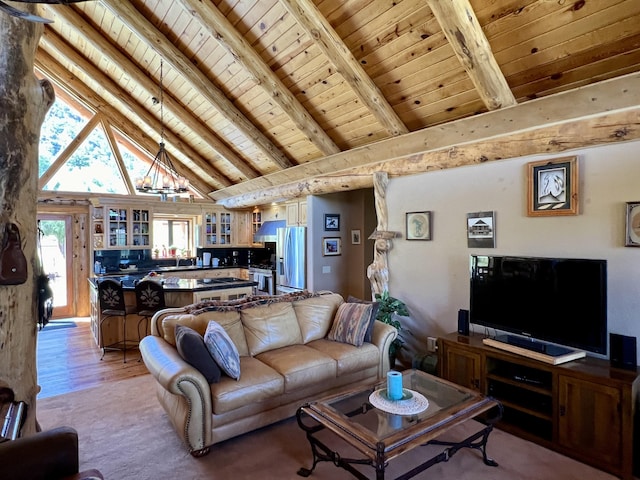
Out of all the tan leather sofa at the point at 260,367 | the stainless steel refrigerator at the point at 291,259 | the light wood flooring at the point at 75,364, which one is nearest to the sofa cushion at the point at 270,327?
the tan leather sofa at the point at 260,367

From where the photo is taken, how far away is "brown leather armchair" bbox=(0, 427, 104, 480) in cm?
144

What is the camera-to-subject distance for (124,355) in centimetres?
491

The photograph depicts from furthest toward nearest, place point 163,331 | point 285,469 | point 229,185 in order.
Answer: point 229,185 < point 163,331 < point 285,469

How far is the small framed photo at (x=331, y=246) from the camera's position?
6.42 metres

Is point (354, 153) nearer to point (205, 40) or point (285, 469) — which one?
point (205, 40)

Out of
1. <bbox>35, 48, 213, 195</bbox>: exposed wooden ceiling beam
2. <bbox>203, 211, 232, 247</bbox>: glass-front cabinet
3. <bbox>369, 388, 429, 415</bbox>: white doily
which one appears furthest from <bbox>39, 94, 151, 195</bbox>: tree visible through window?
<bbox>369, 388, 429, 415</bbox>: white doily

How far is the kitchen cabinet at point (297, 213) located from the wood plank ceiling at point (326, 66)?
37cm

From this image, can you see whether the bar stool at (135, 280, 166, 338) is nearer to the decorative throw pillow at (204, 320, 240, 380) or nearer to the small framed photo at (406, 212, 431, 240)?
the decorative throw pillow at (204, 320, 240, 380)

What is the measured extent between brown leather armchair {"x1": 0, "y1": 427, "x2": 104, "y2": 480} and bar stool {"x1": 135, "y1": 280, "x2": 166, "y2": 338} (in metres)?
3.32

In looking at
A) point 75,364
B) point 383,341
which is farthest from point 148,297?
point 383,341

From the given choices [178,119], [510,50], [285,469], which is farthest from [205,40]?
[285,469]

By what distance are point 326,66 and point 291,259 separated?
3.53 metres

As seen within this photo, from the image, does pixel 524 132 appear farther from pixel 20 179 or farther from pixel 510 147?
pixel 20 179

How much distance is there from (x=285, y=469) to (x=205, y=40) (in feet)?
15.3
